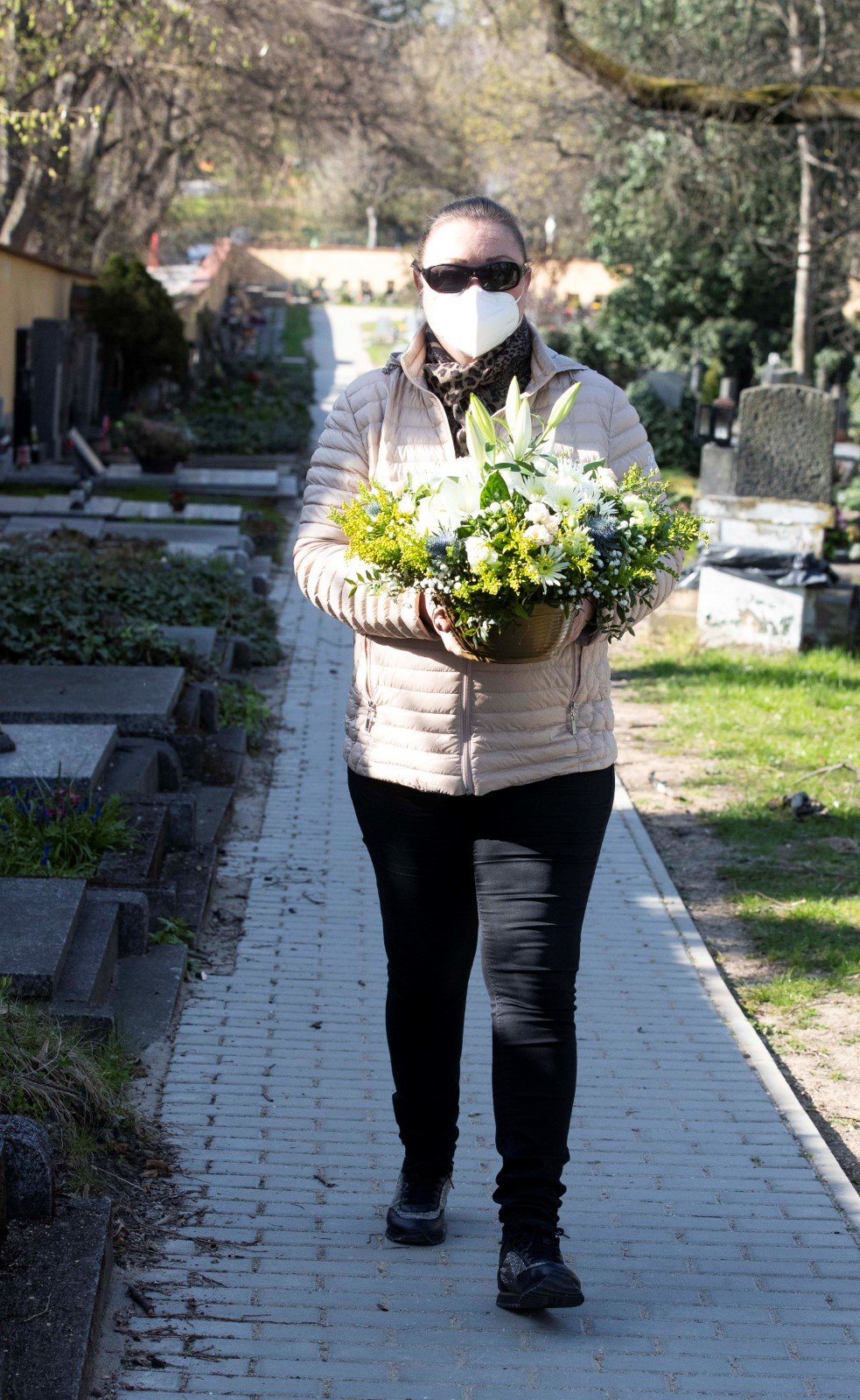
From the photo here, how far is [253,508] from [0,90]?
516cm

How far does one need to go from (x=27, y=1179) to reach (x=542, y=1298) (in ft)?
3.34

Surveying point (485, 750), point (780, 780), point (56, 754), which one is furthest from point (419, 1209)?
point (780, 780)

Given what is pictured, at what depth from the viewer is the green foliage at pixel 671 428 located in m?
25.1

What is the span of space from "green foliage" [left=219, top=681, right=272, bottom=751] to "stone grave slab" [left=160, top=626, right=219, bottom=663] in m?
0.22

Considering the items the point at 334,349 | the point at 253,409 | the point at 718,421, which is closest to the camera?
the point at 718,421

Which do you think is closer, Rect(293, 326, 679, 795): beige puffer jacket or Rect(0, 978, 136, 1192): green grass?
Rect(293, 326, 679, 795): beige puffer jacket

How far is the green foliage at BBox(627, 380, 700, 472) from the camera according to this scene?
25109mm

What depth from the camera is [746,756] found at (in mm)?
8711

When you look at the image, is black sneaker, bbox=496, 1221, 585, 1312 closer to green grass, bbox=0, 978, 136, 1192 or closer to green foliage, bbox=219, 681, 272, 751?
green grass, bbox=0, 978, 136, 1192

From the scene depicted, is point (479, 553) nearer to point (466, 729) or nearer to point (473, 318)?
point (466, 729)

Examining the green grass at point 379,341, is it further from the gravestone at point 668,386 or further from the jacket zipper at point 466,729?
the jacket zipper at point 466,729

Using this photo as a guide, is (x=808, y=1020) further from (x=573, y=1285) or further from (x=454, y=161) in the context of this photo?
(x=454, y=161)

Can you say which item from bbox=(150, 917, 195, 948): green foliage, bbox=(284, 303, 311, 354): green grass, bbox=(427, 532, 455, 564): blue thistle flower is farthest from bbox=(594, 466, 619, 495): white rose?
bbox=(284, 303, 311, 354): green grass

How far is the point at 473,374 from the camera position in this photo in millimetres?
3117
